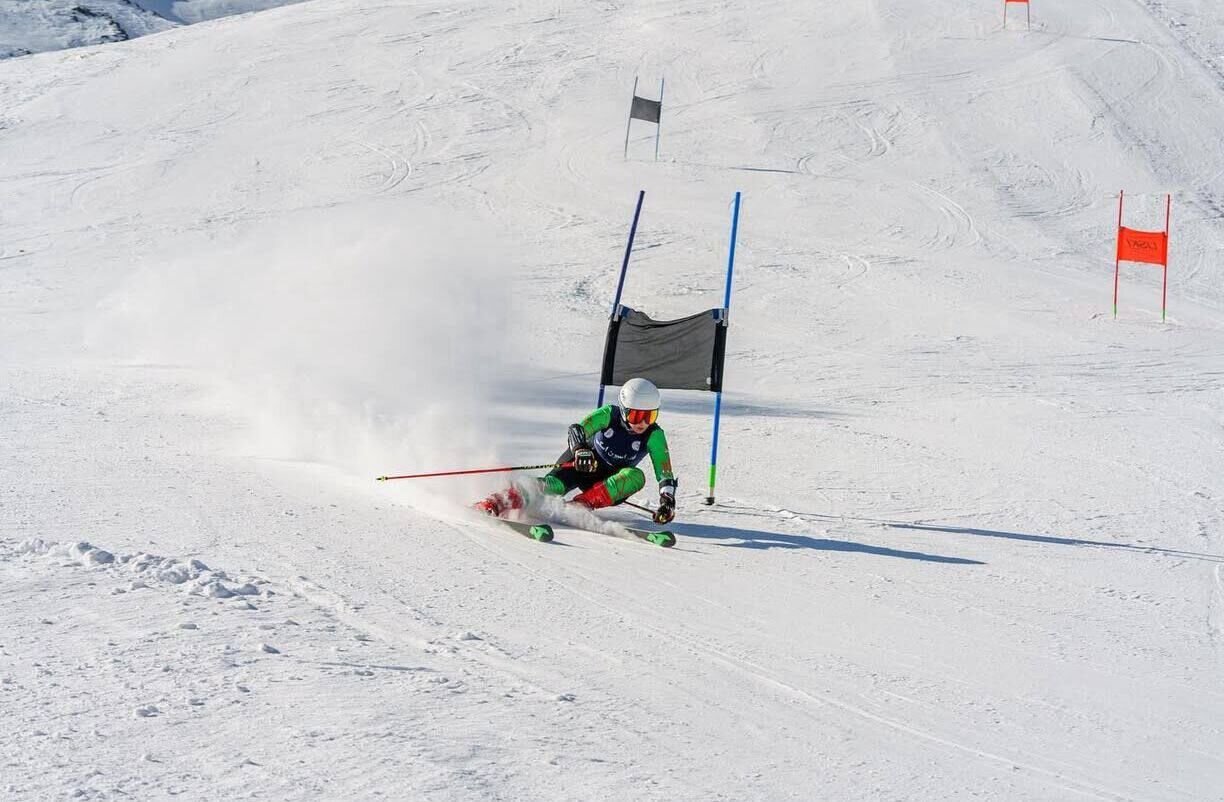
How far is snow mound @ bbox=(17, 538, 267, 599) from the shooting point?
5152 millimetres

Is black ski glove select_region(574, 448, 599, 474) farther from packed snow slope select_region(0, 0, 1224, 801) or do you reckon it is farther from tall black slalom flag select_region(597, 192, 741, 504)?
tall black slalom flag select_region(597, 192, 741, 504)

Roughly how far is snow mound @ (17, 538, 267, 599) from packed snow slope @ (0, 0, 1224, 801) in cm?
4

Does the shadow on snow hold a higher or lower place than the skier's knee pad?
lower

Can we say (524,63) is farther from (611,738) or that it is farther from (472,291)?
(611,738)

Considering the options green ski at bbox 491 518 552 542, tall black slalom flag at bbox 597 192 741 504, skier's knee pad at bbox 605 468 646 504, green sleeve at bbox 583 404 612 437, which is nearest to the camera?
green ski at bbox 491 518 552 542

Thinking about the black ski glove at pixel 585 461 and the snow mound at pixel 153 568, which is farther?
the black ski glove at pixel 585 461

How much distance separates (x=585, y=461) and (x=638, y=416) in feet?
1.60

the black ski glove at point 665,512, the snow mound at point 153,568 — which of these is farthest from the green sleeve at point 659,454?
the snow mound at point 153,568

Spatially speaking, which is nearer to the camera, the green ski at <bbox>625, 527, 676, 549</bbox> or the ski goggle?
the green ski at <bbox>625, 527, 676, 549</bbox>

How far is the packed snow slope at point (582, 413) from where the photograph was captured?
4.16 metres

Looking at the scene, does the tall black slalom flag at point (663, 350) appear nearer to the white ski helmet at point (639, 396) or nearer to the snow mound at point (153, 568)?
the white ski helmet at point (639, 396)

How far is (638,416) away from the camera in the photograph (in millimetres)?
8297

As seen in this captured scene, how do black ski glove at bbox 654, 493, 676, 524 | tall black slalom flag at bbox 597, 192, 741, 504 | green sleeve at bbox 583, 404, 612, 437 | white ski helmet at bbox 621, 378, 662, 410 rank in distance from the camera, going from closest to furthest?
black ski glove at bbox 654, 493, 676, 524 < white ski helmet at bbox 621, 378, 662, 410 < green sleeve at bbox 583, 404, 612, 437 < tall black slalom flag at bbox 597, 192, 741, 504

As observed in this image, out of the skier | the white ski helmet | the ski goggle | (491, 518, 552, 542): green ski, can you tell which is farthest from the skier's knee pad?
(491, 518, 552, 542): green ski
